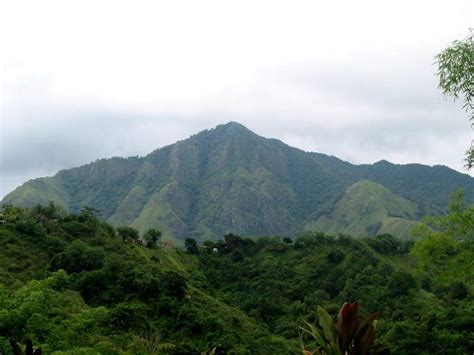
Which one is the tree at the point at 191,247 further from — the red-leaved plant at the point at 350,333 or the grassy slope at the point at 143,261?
the red-leaved plant at the point at 350,333

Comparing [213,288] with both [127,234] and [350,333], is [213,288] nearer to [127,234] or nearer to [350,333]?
[127,234]

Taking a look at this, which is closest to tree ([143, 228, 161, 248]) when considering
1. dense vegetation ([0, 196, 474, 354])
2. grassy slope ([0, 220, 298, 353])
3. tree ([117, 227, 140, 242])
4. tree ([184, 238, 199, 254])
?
dense vegetation ([0, 196, 474, 354])

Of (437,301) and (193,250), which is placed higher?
(193,250)

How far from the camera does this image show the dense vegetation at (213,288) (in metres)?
15.6

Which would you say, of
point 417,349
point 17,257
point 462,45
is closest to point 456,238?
point 462,45

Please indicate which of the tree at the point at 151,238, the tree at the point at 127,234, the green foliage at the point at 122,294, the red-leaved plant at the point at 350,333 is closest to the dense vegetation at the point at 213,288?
the green foliage at the point at 122,294

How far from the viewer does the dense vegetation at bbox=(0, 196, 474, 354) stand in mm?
15602

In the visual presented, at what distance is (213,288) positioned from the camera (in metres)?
91.2

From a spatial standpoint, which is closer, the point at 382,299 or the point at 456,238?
the point at 456,238

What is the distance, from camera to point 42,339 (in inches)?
594

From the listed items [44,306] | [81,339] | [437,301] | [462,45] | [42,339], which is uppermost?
[462,45]

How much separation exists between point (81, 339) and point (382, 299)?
221 feet

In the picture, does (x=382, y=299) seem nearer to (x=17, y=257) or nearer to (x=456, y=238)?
(x=17, y=257)

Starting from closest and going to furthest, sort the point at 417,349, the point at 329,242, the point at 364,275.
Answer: the point at 417,349 < the point at 364,275 < the point at 329,242
